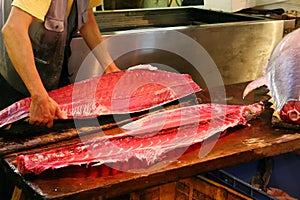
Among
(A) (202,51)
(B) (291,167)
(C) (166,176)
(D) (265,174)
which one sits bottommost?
(B) (291,167)

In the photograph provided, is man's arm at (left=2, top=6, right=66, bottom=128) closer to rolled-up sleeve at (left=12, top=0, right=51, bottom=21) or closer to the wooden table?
rolled-up sleeve at (left=12, top=0, right=51, bottom=21)

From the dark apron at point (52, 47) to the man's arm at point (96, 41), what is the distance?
69 mm

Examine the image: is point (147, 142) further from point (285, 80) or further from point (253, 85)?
point (253, 85)

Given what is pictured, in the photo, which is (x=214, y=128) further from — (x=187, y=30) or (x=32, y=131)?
(x=187, y=30)

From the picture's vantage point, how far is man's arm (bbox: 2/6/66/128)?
1.84m

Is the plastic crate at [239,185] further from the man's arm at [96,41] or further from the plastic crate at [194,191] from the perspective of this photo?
the man's arm at [96,41]

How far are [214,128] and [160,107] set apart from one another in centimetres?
37

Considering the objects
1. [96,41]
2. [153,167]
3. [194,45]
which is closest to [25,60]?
[153,167]

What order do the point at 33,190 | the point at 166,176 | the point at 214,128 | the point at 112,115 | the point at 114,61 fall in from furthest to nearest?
the point at 114,61, the point at 112,115, the point at 214,128, the point at 166,176, the point at 33,190

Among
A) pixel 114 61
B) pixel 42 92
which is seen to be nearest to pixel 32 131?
pixel 42 92

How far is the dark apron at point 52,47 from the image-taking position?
2199 millimetres

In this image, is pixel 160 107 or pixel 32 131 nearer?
pixel 32 131

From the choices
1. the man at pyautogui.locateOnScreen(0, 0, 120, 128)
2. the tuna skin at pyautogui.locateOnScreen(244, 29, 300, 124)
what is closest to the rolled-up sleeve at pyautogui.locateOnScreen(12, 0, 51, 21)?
the man at pyautogui.locateOnScreen(0, 0, 120, 128)

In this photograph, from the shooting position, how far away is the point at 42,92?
1860mm
